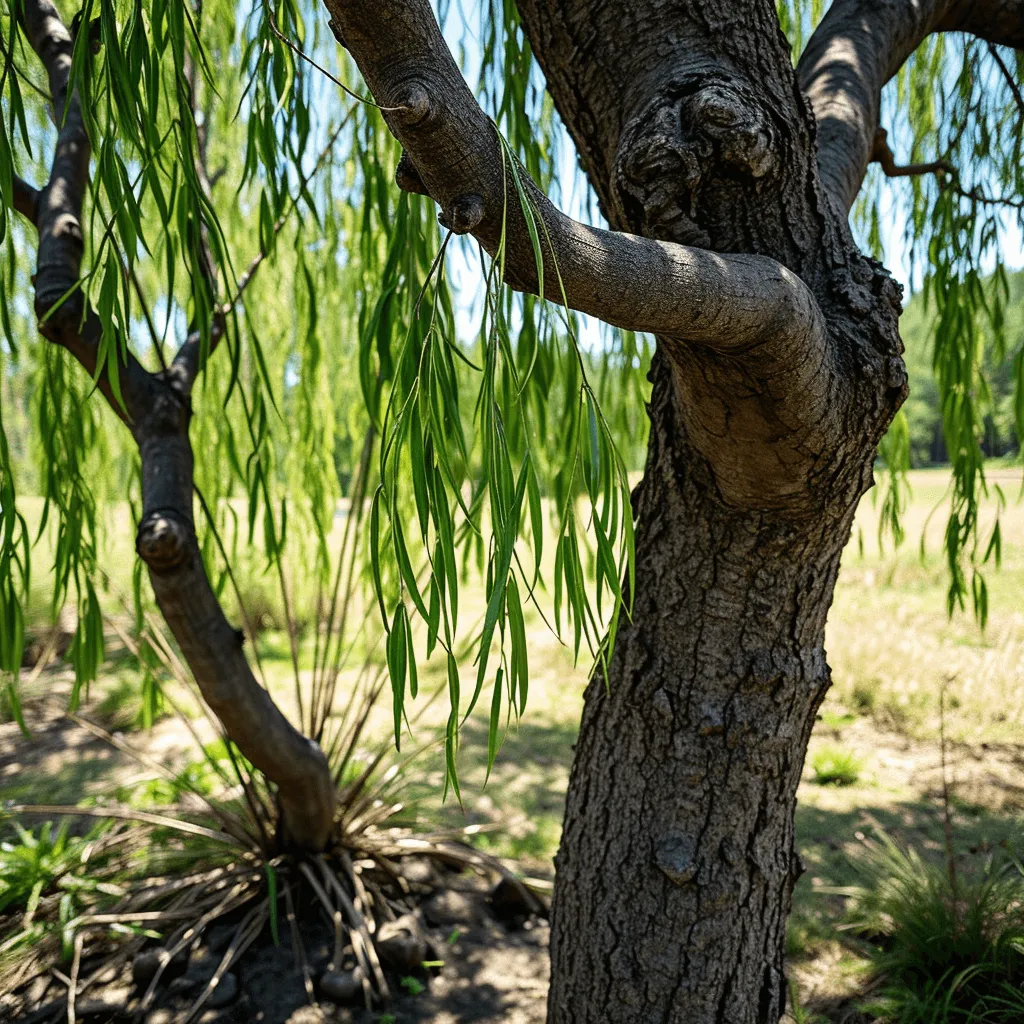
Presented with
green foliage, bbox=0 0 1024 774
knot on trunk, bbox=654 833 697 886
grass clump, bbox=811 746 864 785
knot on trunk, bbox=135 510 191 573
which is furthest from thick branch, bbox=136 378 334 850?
grass clump, bbox=811 746 864 785

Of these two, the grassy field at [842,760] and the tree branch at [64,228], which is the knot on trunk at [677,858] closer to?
the grassy field at [842,760]

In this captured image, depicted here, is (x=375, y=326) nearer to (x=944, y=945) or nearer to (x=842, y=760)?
(x=944, y=945)

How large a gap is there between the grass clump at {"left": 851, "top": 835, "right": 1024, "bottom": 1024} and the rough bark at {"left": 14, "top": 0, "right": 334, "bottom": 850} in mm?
1608

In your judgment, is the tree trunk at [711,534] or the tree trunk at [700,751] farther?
the tree trunk at [700,751]

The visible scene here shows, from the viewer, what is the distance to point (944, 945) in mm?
2027

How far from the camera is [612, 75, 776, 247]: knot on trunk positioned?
1.14 m

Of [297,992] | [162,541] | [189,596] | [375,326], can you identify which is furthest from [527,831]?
[375,326]

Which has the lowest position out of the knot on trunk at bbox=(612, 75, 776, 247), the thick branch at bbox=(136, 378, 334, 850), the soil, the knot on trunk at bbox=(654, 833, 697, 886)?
the soil

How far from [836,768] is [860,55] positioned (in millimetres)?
2727

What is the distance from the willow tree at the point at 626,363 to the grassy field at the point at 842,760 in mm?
863

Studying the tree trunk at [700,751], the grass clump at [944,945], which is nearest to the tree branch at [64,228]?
the tree trunk at [700,751]

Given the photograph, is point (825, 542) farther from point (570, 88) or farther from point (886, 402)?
point (570, 88)

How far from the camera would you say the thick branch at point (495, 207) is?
2.49ft

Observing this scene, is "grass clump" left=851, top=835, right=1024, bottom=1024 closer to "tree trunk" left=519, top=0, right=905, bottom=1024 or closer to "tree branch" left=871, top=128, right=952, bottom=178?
"tree trunk" left=519, top=0, right=905, bottom=1024
